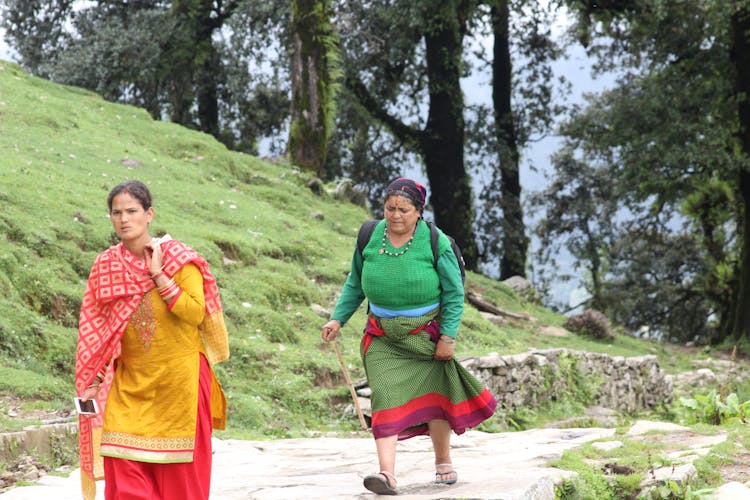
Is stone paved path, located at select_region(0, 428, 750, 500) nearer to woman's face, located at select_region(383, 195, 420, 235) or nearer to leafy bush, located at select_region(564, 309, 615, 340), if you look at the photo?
woman's face, located at select_region(383, 195, 420, 235)

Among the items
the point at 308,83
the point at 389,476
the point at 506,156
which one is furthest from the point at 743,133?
the point at 389,476

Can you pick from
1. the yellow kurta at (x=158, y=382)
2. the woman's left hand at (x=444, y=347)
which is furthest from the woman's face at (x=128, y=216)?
the woman's left hand at (x=444, y=347)

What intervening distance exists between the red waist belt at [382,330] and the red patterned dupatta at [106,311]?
113 centimetres

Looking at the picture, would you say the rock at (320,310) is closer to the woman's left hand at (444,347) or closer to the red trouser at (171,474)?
the woman's left hand at (444,347)

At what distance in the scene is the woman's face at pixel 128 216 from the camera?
4.71 meters

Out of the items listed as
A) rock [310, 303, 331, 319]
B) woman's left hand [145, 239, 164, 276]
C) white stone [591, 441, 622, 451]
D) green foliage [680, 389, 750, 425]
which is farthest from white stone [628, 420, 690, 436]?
rock [310, 303, 331, 319]

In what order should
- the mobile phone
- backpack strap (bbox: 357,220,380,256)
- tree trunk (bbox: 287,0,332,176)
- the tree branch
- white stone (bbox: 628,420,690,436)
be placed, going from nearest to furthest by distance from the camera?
the mobile phone → backpack strap (bbox: 357,220,380,256) → white stone (bbox: 628,420,690,436) → tree trunk (bbox: 287,0,332,176) → the tree branch

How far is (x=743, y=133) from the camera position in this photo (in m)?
21.8

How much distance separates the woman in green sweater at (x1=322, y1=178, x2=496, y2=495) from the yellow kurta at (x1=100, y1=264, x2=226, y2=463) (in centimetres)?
117

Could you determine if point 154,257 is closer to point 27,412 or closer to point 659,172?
point 27,412

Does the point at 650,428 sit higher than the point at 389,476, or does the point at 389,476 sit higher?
the point at 389,476

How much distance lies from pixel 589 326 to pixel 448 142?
5789mm

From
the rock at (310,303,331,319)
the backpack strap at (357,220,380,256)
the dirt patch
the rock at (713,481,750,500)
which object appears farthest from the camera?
the rock at (310,303,331,319)

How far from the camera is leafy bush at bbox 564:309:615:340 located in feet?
63.1
